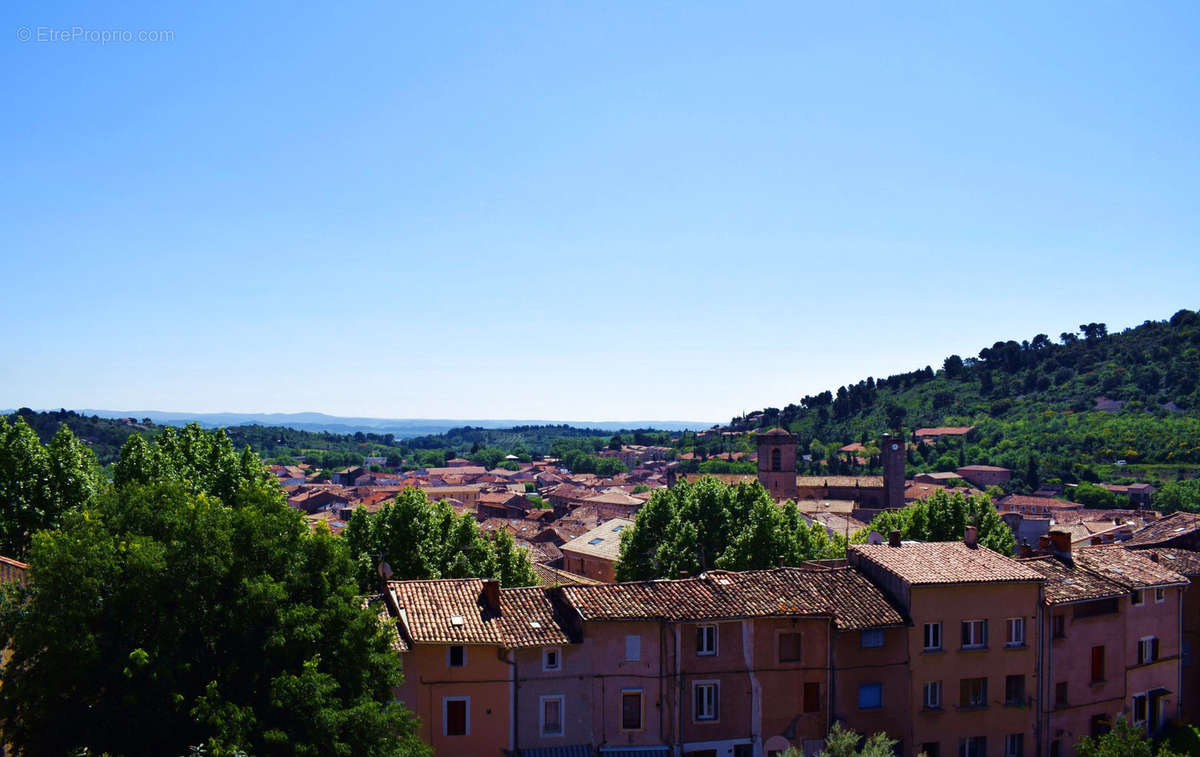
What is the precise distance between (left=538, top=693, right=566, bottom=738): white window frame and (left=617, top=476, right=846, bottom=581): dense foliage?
19202mm

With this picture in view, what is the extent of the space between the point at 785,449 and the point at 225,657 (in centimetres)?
9463

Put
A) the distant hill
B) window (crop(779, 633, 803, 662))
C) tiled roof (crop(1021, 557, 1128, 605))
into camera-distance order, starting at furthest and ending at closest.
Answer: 1. the distant hill
2. tiled roof (crop(1021, 557, 1128, 605))
3. window (crop(779, 633, 803, 662))

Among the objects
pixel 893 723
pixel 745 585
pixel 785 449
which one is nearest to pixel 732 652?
pixel 745 585

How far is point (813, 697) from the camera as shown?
29516 millimetres

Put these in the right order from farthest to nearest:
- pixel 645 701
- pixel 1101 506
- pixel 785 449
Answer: pixel 1101 506 < pixel 785 449 < pixel 645 701

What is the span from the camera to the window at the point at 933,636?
30469mm

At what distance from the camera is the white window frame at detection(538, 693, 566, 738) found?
27.4 meters

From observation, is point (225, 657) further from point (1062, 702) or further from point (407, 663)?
point (1062, 702)

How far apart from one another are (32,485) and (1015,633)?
3502 cm

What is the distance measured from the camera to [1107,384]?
626 ft

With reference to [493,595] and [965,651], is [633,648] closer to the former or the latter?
[493,595]

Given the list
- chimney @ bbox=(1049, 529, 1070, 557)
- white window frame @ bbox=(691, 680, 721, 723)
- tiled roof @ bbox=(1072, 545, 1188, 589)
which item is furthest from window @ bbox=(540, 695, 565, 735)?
chimney @ bbox=(1049, 529, 1070, 557)

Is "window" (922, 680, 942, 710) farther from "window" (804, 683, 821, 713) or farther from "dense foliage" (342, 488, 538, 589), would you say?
"dense foliage" (342, 488, 538, 589)

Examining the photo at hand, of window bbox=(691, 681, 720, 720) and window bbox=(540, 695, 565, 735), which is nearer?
window bbox=(540, 695, 565, 735)
